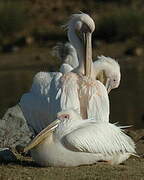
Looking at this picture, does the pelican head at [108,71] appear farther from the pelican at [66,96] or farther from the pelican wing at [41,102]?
the pelican wing at [41,102]

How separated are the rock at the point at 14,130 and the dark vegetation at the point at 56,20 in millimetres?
16665

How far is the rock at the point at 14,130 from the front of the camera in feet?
32.0

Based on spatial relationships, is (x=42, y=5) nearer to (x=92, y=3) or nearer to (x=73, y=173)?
(x=92, y=3)

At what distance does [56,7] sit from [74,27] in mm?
24726

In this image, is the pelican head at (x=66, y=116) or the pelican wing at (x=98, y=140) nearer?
the pelican wing at (x=98, y=140)

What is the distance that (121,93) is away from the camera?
693 inches

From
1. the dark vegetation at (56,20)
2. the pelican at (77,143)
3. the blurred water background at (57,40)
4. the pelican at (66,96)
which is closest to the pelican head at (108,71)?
the pelican at (66,96)

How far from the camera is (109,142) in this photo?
7.87 metres

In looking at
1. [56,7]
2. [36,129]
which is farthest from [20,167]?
[56,7]

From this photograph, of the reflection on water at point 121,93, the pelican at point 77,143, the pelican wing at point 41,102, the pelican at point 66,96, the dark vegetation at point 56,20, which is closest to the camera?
the pelican at point 77,143

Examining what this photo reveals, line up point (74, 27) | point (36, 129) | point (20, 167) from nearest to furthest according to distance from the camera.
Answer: point (20, 167) → point (36, 129) → point (74, 27)

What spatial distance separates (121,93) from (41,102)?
8.62 metres

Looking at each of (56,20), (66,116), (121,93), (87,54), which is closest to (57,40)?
(56,20)

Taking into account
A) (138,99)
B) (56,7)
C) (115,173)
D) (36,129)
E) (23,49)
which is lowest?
(115,173)
